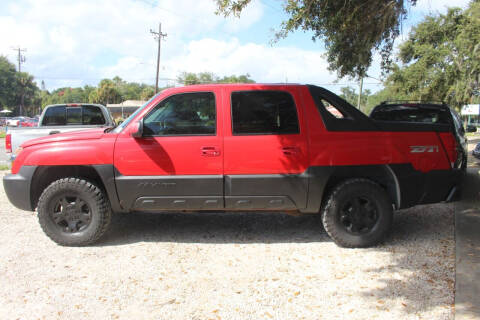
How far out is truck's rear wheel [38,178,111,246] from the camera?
14.6 feet

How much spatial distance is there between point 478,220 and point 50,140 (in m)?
6.04

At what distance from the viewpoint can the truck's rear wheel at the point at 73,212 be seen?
4.45m

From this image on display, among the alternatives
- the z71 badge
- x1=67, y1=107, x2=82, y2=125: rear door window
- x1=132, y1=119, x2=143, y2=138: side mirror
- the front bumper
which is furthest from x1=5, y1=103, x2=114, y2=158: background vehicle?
the z71 badge

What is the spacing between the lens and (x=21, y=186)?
178 inches

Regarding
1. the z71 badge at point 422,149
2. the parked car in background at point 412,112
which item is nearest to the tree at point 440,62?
the parked car in background at point 412,112

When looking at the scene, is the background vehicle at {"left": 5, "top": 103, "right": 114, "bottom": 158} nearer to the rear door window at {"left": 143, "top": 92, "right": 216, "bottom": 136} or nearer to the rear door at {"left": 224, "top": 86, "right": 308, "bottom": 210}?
the rear door window at {"left": 143, "top": 92, "right": 216, "bottom": 136}

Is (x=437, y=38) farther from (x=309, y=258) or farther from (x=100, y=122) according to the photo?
(x=309, y=258)

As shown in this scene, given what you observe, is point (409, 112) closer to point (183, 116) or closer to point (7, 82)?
point (183, 116)

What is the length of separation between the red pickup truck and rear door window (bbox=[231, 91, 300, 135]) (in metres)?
0.01

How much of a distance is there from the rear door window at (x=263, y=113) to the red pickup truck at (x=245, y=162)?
0.5 inches

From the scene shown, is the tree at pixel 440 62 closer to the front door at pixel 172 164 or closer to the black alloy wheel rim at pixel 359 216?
the black alloy wheel rim at pixel 359 216

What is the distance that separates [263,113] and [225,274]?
1.84 metres

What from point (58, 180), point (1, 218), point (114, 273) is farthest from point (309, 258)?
point (1, 218)

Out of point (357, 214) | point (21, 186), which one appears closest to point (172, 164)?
point (21, 186)
